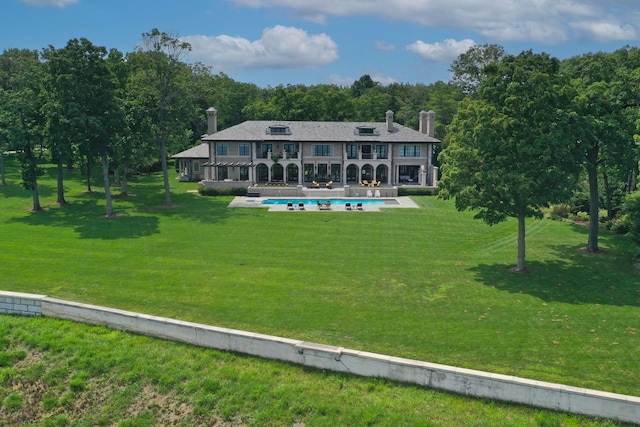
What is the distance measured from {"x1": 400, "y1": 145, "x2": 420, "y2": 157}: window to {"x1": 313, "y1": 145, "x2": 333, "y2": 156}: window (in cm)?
742

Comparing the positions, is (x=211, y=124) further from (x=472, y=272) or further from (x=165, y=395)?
(x=165, y=395)

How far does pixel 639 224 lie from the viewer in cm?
2281

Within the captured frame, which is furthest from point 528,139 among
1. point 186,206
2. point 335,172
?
point 335,172

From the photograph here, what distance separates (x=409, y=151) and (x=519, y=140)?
108ft

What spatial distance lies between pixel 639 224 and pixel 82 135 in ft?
108

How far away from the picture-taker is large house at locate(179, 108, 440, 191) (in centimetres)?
5247

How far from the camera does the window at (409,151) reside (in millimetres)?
53312

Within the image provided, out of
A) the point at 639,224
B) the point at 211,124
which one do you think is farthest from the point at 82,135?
the point at 639,224

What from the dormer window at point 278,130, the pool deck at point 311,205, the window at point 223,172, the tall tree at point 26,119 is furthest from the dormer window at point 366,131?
the tall tree at point 26,119

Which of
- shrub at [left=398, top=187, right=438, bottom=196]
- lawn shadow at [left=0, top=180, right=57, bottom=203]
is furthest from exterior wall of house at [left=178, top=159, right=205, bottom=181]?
shrub at [left=398, top=187, right=438, bottom=196]

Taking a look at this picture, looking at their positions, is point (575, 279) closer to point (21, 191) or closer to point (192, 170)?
point (21, 191)

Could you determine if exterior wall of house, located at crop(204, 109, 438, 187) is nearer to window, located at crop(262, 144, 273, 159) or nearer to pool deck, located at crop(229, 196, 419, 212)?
window, located at crop(262, 144, 273, 159)

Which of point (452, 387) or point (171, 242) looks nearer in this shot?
point (452, 387)

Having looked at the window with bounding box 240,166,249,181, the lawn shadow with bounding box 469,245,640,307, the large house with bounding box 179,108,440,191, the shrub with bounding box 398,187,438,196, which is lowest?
the lawn shadow with bounding box 469,245,640,307
